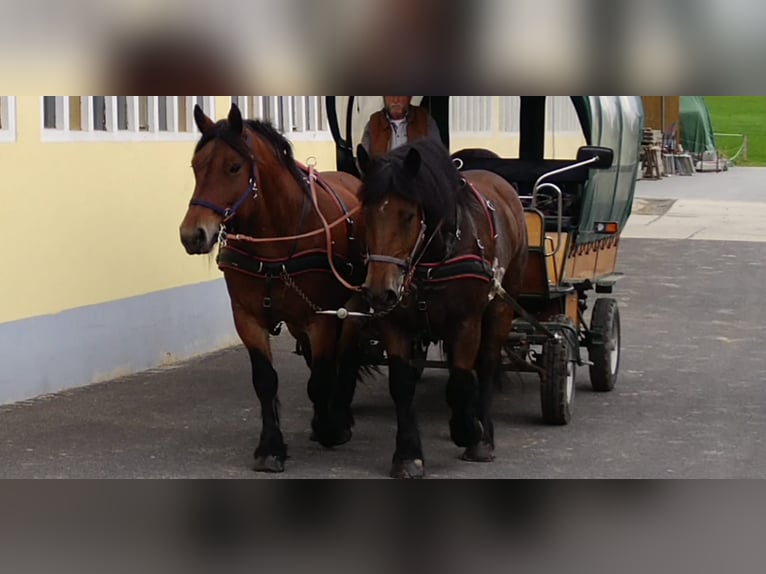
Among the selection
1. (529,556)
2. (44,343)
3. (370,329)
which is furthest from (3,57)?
(44,343)

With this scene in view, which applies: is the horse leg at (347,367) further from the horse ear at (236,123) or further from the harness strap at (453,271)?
the horse ear at (236,123)

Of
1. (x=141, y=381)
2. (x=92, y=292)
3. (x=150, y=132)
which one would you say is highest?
(x=150, y=132)

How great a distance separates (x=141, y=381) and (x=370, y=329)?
3.32 m

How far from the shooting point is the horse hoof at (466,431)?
26.1 ft

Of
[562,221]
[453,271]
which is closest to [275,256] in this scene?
[453,271]

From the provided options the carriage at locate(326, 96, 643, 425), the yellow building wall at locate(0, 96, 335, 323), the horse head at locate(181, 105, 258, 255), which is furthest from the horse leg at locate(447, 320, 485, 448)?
the yellow building wall at locate(0, 96, 335, 323)

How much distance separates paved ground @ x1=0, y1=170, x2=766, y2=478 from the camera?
8078 millimetres

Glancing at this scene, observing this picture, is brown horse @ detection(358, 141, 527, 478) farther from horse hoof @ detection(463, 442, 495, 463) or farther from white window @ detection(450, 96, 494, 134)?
white window @ detection(450, 96, 494, 134)

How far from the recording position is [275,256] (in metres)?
7.66

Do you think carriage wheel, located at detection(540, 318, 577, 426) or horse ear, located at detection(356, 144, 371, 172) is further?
carriage wheel, located at detection(540, 318, 577, 426)

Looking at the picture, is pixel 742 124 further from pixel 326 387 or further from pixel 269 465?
pixel 269 465

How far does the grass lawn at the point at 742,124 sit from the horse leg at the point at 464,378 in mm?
39251

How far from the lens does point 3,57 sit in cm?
345

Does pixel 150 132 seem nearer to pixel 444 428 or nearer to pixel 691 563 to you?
pixel 444 428
